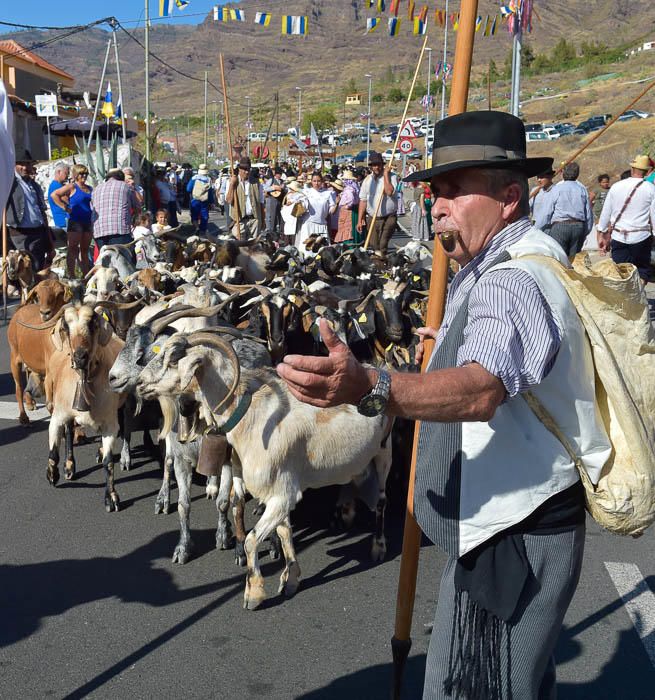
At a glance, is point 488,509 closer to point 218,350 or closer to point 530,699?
point 530,699

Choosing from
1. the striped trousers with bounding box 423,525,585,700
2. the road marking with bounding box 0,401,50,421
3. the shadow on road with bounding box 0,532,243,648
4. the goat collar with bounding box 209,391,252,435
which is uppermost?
the striped trousers with bounding box 423,525,585,700

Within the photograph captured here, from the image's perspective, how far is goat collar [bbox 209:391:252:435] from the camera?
4797 millimetres

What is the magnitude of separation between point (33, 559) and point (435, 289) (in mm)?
3524

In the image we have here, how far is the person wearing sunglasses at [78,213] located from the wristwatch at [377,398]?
44.1 ft

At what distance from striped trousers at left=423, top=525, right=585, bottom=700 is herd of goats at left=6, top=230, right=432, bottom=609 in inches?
97.8

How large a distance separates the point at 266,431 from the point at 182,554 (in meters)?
1.14

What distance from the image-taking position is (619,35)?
14050 centimetres

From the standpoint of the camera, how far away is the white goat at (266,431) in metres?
4.78

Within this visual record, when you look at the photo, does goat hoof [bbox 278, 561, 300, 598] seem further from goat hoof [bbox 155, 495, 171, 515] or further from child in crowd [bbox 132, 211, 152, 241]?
child in crowd [bbox 132, 211, 152, 241]

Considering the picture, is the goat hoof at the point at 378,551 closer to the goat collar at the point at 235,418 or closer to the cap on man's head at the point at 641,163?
the goat collar at the point at 235,418

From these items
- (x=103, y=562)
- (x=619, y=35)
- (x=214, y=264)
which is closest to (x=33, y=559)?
(x=103, y=562)

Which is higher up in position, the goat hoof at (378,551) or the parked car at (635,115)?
the parked car at (635,115)

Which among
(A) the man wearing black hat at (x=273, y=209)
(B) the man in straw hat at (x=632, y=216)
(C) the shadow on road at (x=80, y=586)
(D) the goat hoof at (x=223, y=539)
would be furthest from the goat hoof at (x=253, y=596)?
(A) the man wearing black hat at (x=273, y=209)

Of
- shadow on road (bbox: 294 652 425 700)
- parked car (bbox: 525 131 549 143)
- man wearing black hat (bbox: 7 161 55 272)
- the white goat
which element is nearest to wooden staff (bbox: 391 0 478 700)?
shadow on road (bbox: 294 652 425 700)
